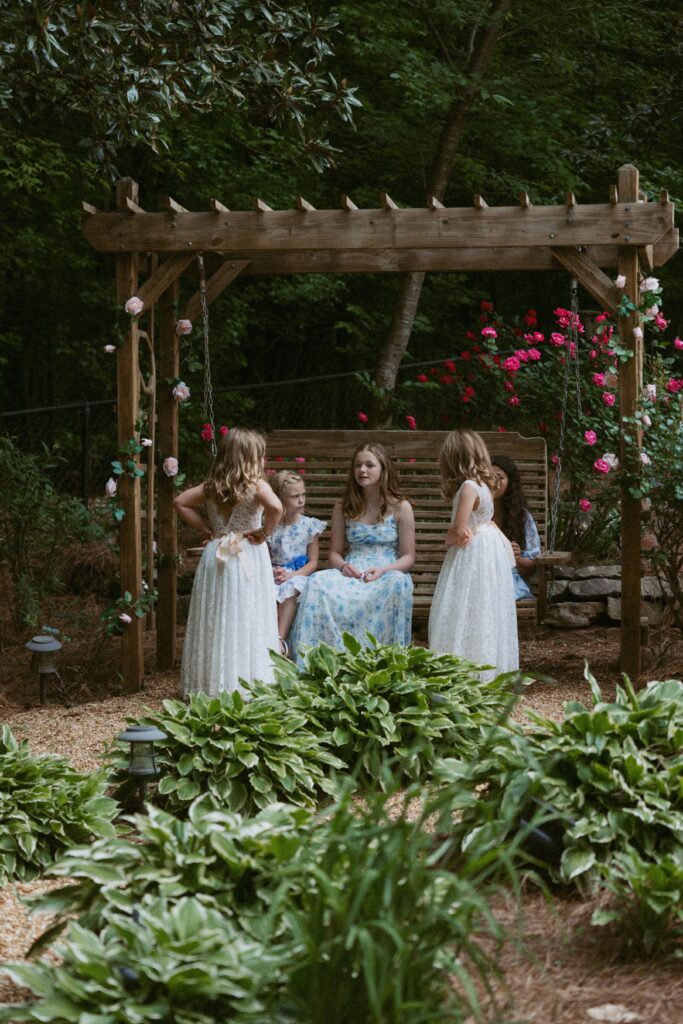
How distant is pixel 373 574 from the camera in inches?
288

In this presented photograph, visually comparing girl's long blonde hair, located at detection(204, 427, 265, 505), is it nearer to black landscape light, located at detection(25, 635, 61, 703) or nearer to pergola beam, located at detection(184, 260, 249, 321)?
black landscape light, located at detection(25, 635, 61, 703)

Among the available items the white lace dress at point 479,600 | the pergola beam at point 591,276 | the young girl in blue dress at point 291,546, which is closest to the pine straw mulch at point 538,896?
the white lace dress at point 479,600

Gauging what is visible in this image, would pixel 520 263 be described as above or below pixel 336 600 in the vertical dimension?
above

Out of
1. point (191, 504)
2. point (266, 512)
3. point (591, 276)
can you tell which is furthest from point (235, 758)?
point (591, 276)

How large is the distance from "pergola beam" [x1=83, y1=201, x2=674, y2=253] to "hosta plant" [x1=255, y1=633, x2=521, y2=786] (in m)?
2.41

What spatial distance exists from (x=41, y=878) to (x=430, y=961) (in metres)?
2.10

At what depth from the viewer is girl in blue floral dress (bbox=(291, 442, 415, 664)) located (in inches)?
284

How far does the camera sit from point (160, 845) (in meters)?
3.23

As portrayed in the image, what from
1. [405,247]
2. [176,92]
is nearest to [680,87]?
[405,247]

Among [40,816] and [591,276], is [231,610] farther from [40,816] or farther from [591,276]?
[591,276]

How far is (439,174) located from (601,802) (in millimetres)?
8853

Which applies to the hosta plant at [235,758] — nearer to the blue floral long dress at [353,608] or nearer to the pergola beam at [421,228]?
the blue floral long dress at [353,608]

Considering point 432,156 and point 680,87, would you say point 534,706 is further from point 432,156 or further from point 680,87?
point 432,156

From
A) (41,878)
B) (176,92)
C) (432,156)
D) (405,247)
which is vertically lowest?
(41,878)
